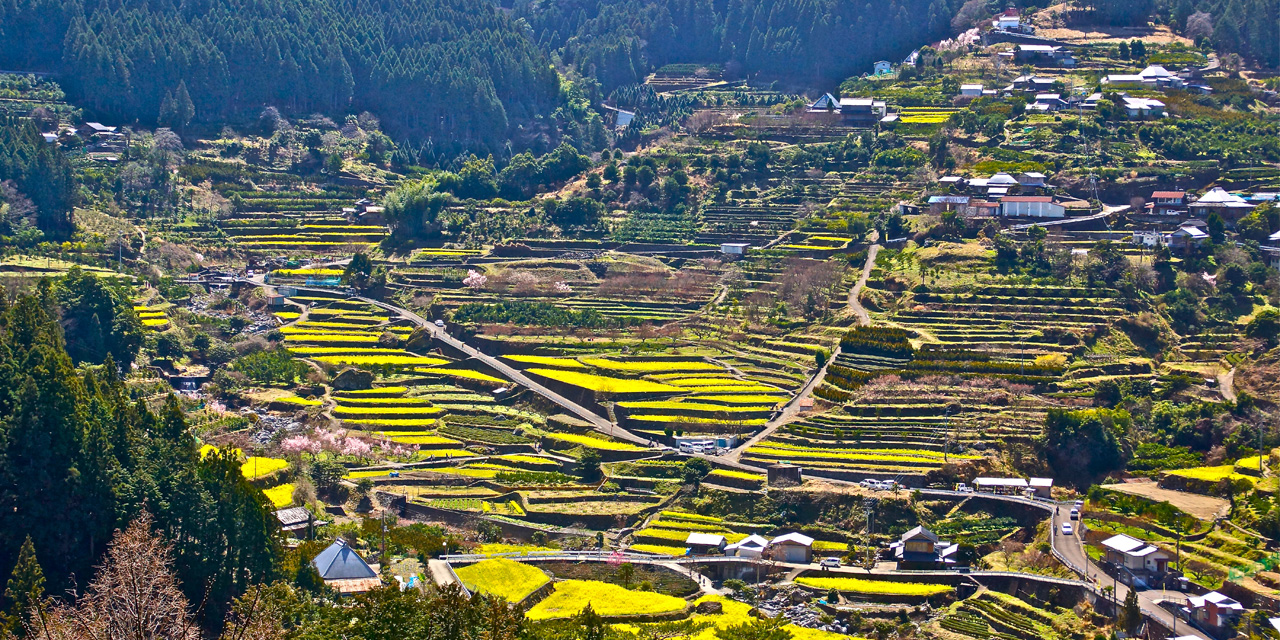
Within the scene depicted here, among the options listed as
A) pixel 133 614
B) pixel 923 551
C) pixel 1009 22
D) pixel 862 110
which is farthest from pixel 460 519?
pixel 1009 22

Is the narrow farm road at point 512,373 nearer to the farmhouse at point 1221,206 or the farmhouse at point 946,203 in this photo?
the farmhouse at point 946,203

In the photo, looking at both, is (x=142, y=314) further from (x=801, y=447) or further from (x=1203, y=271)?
(x=1203, y=271)

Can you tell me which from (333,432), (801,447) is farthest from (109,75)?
(801,447)

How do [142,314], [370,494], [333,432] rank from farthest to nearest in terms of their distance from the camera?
[142,314] → [333,432] → [370,494]

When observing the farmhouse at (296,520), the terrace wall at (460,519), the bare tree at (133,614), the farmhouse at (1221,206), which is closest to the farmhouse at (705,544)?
the terrace wall at (460,519)

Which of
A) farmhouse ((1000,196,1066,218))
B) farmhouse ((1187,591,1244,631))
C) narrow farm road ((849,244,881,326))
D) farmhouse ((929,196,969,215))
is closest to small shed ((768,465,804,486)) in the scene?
narrow farm road ((849,244,881,326))

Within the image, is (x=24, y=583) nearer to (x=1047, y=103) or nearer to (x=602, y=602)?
(x=602, y=602)
